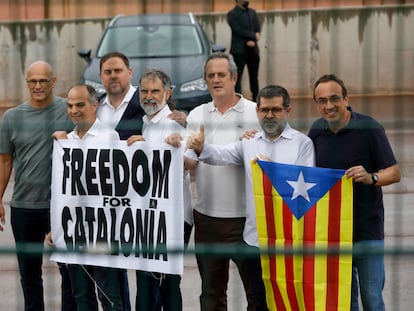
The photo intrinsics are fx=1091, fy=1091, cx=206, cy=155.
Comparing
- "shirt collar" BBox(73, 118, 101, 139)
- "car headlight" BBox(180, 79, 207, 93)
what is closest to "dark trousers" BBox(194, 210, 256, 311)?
"shirt collar" BBox(73, 118, 101, 139)

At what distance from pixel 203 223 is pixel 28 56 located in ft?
8.40

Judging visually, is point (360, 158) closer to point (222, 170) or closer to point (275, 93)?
point (275, 93)

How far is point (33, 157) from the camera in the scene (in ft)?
16.8

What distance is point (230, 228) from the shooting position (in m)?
4.92

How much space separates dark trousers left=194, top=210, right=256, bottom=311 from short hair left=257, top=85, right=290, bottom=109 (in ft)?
1.95

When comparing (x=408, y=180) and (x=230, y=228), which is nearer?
(x=230, y=228)

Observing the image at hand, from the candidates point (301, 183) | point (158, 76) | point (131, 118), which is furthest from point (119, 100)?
point (301, 183)

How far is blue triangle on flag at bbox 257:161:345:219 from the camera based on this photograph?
443cm

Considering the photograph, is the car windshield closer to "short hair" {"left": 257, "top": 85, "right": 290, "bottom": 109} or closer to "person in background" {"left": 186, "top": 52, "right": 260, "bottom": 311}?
"person in background" {"left": 186, "top": 52, "right": 260, "bottom": 311}

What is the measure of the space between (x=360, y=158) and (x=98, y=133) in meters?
1.17

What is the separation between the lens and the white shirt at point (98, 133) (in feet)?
15.6

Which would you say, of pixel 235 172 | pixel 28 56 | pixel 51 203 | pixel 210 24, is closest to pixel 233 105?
pixel 235 172

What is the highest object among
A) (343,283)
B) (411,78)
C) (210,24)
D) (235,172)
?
(210,24)

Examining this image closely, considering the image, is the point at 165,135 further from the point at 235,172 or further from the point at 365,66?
the point at 365,66
